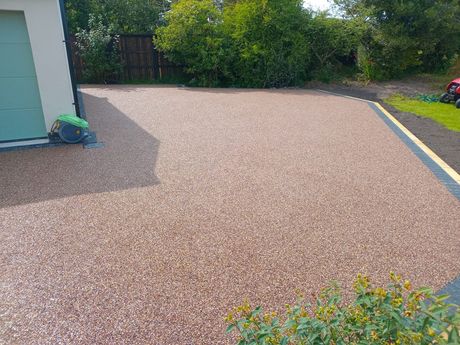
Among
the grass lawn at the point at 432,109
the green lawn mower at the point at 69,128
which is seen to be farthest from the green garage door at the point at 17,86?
the grass lawn at the point at 432,109

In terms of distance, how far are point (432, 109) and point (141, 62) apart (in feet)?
38.4

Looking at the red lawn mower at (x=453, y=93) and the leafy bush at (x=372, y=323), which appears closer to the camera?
the leafy bush at (x=372, y=323)

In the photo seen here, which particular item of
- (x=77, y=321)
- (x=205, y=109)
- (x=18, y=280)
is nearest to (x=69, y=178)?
(x=18, y=280)

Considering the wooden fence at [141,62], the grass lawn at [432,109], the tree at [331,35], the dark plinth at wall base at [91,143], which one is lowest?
the dark plinth at wall base at [91,143]

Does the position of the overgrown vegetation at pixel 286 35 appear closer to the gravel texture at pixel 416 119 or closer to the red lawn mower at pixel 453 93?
the gravel texture at pixel 416 119

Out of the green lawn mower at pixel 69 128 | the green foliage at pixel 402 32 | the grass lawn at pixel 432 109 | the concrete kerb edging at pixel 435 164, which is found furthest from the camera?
the green foliage at pixel 402 32

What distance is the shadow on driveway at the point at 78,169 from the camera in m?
4.18

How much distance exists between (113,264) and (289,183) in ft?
8.54

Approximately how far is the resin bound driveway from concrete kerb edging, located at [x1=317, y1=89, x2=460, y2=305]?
0.35 ft

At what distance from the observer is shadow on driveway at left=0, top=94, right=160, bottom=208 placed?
13.7 feet

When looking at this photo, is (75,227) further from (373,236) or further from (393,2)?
(393,2)

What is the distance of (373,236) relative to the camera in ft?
10.8

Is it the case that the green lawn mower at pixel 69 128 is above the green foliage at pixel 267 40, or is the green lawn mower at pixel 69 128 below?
below

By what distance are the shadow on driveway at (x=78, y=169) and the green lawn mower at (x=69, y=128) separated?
7.5 inches
